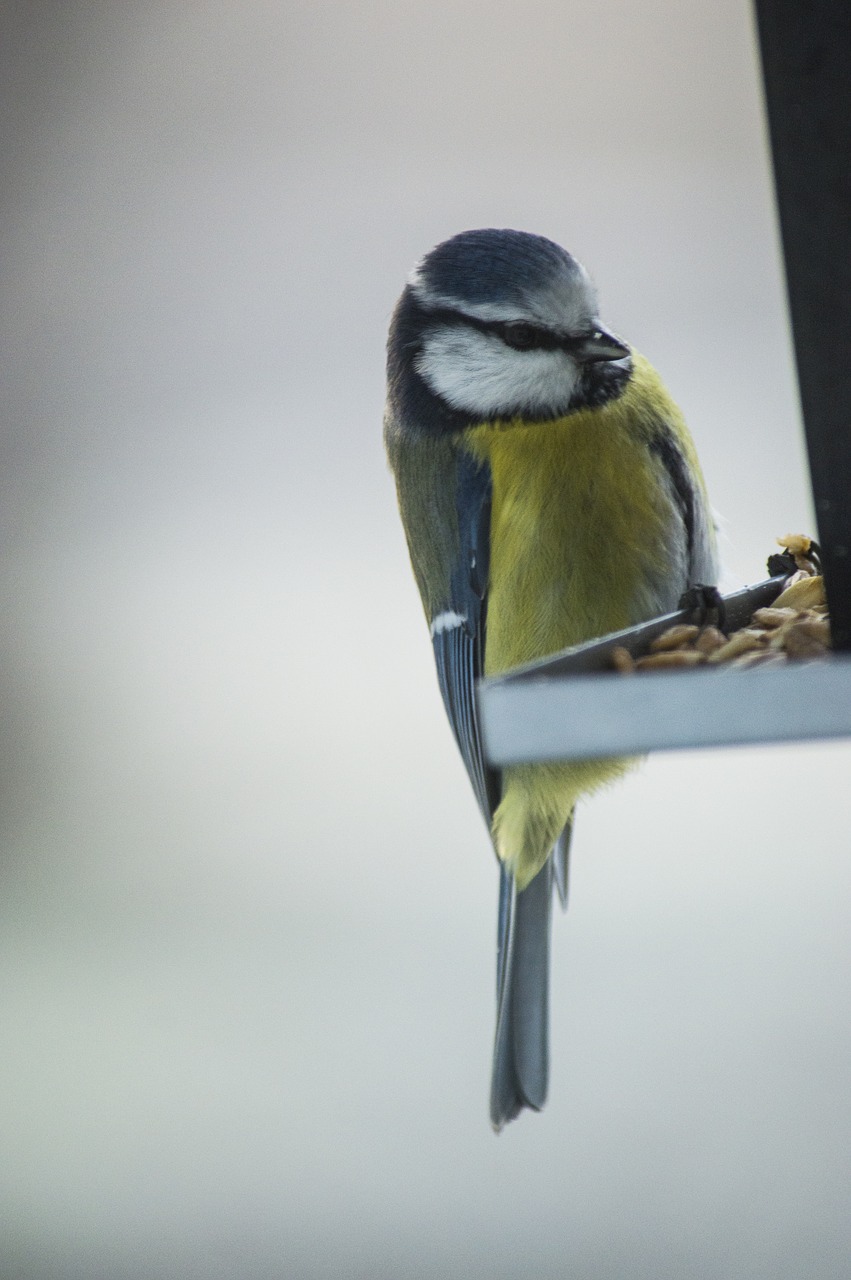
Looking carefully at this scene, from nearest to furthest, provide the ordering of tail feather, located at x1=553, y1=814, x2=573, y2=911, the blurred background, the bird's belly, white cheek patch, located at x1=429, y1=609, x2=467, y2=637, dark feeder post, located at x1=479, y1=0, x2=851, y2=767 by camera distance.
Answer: dark feeder post, located at x1=479, y1=0, x2=851, y2=767 < the bird's belly < white cheek patch, located at x1=429, y1=609, x2=467, y2=637 < tail feather, located at x1=553, y1=814, x2=573, y2=911 < the blurred background

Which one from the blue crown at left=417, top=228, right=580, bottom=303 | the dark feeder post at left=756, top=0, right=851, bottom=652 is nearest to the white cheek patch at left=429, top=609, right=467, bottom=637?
the blue crown at left=417, top=228, right=580, bottom=303

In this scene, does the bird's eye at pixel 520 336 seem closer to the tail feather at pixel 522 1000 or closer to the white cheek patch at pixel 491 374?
the white cheek patch at pixel 491 374

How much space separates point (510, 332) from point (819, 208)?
18.2 inches

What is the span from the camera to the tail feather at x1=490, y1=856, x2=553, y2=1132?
1.33 metres

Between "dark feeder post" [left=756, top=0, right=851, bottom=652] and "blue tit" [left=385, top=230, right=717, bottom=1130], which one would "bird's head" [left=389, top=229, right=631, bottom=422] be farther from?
"dark feeder post" [left=756, top=0, right=851, bottom=652]

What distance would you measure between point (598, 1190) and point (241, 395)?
2077mm

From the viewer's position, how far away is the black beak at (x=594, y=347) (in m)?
1.13

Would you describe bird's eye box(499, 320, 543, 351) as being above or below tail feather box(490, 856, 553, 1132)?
above

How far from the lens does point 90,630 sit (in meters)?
3.13

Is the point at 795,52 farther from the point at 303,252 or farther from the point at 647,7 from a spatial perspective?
the point at 647,7

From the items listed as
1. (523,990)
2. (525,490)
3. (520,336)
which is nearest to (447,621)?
(525,490)

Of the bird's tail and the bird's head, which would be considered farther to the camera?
the bird's tail

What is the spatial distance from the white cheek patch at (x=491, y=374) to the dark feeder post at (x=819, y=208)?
0.42m

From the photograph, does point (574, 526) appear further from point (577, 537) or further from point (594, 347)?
point (594, 347)
